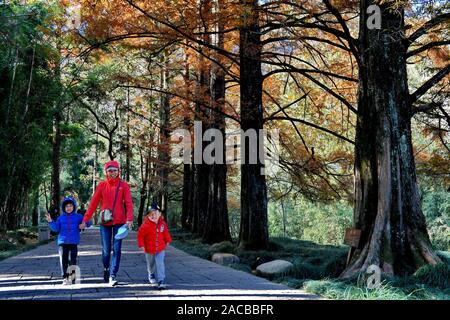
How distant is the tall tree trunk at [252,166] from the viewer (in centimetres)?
1388

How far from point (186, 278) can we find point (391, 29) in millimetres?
5206

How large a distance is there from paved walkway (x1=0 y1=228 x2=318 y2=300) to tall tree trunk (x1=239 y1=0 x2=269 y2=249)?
3238mm

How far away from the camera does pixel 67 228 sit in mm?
7609

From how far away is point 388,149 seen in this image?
27.7 ft

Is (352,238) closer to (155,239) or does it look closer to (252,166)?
(155,239)

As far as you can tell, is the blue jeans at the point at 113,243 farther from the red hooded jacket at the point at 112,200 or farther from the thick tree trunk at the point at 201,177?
the thick tree trunk at the point at 201,177

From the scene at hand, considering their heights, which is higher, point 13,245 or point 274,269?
point 13,245

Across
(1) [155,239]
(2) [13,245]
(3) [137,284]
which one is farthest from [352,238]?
(2) [13,245]

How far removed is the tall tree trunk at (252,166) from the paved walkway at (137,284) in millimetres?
3238

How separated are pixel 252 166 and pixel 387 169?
6137 millimetres

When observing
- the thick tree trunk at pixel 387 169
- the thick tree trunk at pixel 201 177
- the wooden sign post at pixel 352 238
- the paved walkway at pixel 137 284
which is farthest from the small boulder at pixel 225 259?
the thick tree trunk at pixel 201 177
